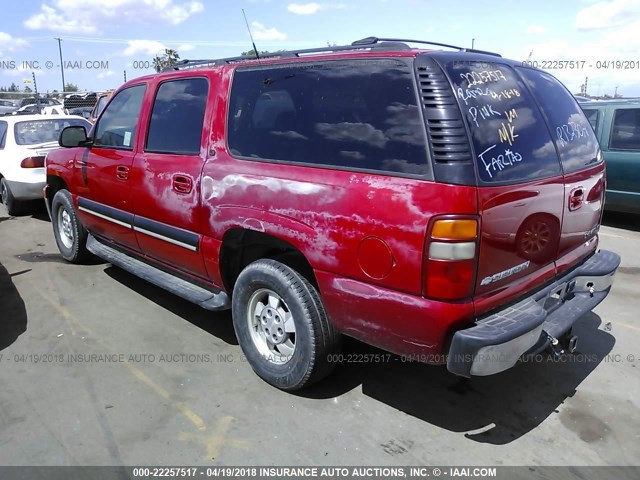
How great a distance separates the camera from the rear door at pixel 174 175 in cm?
349

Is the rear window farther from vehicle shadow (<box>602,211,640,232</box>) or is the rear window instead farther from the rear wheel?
vehicle shadow (<box>602,211,640,232</box>)

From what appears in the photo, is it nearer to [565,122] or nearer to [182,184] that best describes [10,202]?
[182,184]

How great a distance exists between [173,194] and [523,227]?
236 centimetres

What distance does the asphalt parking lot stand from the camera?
2.67 meters

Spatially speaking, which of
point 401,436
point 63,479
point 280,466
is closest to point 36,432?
point 63,479

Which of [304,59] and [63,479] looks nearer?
[63,479]

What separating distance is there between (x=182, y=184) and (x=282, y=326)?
49.0 inches

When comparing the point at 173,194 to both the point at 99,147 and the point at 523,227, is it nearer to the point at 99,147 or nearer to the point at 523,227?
the point at 99,147

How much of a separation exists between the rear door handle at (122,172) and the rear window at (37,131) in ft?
14.8

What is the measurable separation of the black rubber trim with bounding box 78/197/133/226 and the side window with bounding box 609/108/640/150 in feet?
22.1

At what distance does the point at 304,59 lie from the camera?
298cm

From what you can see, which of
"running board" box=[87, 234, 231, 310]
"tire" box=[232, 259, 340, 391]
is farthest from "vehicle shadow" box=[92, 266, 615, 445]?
"running board" box=[87, 234, 231, 310]

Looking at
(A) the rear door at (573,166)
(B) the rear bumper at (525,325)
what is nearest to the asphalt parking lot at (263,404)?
(B) the rear bumper at (525,325)

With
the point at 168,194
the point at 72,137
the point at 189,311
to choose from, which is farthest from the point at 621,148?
the point at 72,137
